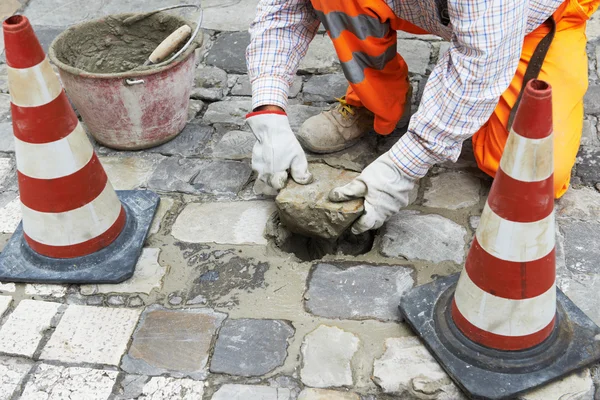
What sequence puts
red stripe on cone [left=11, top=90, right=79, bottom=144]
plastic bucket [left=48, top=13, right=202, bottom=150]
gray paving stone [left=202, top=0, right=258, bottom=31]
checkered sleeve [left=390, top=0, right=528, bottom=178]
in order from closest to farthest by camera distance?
checkered sleeve [left=390, top=0, right=528, bottom=178]
red stripe on cone [left=11, top=90, right=79, bottom=144]
plastic bucket [left=48, top=13, right=202, bottom=150]
gray paving stone [left=202, top=0, right=258, bottom=31]

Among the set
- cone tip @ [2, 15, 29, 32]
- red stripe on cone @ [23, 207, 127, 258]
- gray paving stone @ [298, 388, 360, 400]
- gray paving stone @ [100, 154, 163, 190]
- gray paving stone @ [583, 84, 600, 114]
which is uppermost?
cone tip @ [2, 15, 29, 32]

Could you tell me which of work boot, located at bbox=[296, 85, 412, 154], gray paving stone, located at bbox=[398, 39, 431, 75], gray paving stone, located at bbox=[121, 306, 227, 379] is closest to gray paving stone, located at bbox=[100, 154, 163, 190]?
work boot, located at bbox=[296, 85, 412, 154]

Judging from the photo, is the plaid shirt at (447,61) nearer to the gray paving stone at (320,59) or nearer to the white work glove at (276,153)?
the white work glove at (276,153)

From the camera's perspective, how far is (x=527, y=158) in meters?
1.76

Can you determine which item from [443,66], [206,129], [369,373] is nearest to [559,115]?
[443,66]

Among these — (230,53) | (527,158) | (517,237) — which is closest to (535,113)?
(527,158)

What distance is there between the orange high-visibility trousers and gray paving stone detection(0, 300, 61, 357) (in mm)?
1395

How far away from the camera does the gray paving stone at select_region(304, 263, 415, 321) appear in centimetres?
224

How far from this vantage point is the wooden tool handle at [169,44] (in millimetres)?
2908

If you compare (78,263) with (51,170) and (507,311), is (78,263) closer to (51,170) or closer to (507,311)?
(51,170)

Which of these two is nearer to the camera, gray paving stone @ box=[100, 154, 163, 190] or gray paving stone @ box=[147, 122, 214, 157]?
gray paving stone @ box=[100, 154, 163, 190]

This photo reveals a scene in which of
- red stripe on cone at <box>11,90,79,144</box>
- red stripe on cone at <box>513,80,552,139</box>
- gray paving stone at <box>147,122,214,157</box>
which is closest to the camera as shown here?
red stripe on cone at <box>513,80,552,139</box>

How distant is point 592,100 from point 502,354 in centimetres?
173

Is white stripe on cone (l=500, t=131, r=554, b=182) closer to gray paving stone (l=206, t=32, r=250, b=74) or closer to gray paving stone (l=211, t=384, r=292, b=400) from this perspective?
gray paving stone (l=211, t=384, r=292, b=400)
